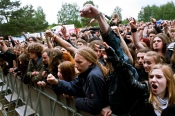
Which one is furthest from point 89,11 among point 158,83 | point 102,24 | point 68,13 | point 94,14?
point 68,13

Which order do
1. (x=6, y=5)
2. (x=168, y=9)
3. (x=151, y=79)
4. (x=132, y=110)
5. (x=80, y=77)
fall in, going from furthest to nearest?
Answer: (x=168, y=9)
(x=6, y=5)
(x=80, y=77)
(x=151, y=79)
(x=132, y=110)

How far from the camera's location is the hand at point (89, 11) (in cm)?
226

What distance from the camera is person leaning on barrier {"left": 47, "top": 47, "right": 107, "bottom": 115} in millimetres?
2594

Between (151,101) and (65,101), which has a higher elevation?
(151,101)

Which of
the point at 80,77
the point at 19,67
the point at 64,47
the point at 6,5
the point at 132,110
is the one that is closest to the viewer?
the point at 132,110

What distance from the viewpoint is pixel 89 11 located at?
7.47ft

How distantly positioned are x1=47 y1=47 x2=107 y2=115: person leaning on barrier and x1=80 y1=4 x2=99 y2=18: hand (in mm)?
627

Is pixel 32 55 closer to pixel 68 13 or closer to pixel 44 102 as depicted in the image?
pixel 44 102

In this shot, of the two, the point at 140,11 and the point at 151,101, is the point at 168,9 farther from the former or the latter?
the point at 151,101

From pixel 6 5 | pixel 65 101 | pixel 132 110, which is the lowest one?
pixel 65 101

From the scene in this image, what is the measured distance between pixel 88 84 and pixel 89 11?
0.87m

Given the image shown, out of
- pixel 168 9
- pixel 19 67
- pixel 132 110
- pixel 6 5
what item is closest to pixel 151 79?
pixel 132 110

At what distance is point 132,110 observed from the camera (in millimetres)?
2256

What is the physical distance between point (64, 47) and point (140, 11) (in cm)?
7733
